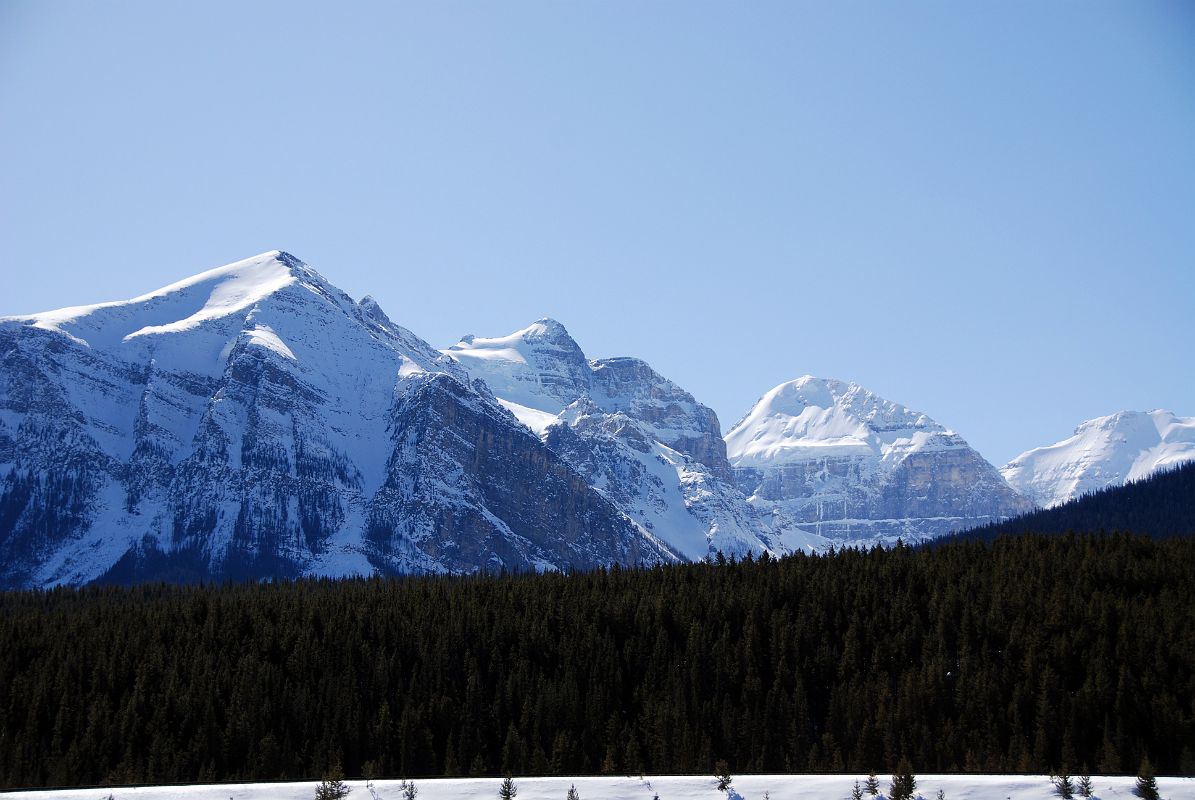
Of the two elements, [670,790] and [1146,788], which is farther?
[670,790]

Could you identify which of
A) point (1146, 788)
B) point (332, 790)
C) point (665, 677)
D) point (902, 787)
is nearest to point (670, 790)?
point (902, 787)

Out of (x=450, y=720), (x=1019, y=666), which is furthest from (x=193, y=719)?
(x=1019, y=666)

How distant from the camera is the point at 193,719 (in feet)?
371

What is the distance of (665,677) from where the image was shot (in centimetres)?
11956

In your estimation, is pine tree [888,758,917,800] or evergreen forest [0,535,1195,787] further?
evergreen forest [0,535,1195,787]

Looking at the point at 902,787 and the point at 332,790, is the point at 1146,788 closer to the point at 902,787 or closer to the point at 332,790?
the point at 902,787

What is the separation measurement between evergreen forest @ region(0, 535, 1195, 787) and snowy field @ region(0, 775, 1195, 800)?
115 feet

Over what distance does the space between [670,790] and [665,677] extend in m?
62.7

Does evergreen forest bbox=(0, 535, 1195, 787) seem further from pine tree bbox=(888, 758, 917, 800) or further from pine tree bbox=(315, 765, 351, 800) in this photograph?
pine tree bbox=(315, 765, 351, 800)

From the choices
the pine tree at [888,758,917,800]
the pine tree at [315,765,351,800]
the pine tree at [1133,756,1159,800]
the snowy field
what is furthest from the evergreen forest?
the pine tree at [315,765,351,800]

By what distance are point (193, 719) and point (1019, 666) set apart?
67.8 m

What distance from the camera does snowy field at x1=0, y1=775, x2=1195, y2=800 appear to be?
55.0 m

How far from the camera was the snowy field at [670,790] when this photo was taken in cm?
5500

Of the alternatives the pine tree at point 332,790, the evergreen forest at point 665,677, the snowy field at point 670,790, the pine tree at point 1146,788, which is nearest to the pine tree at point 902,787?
the snowy field at point 670,790
